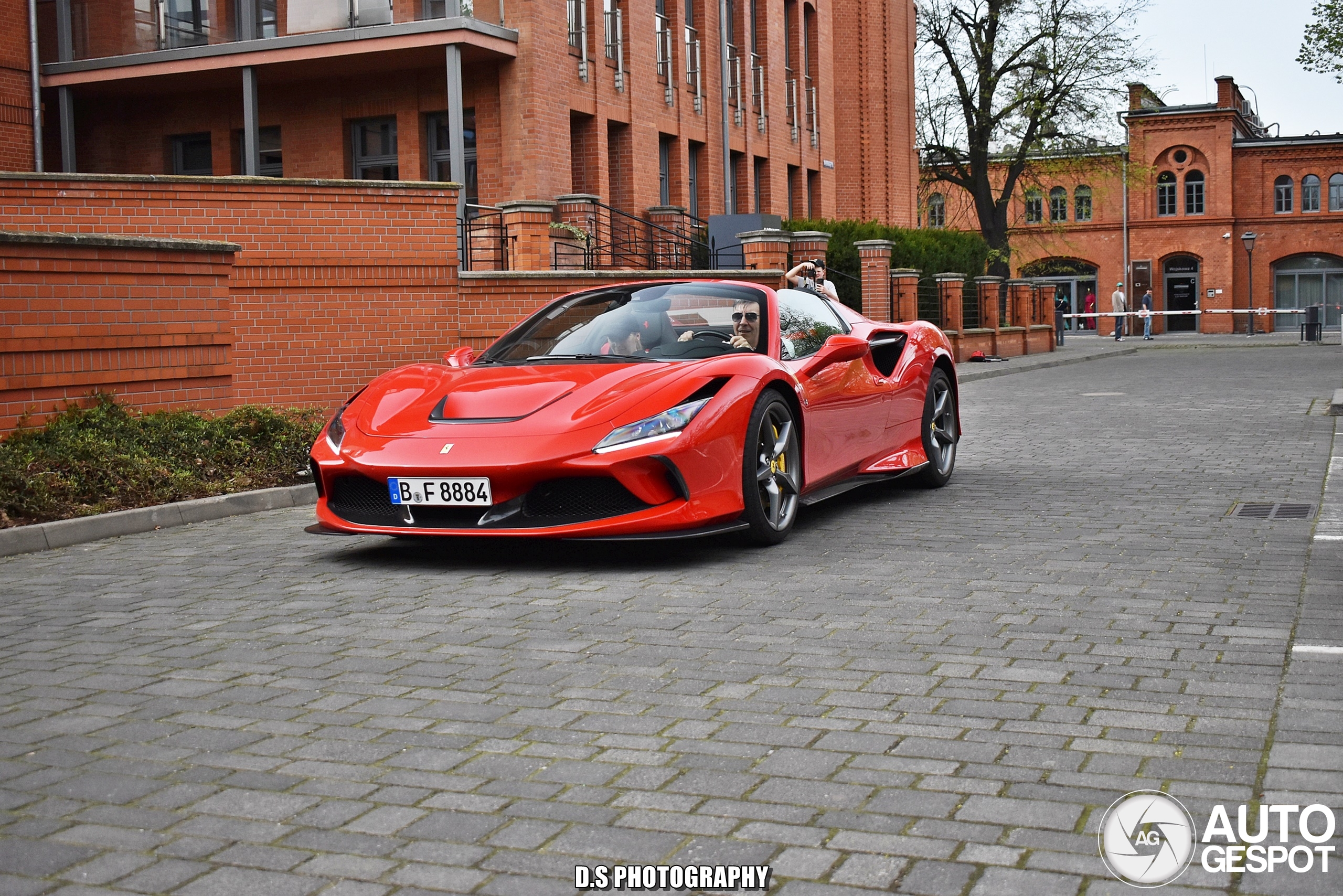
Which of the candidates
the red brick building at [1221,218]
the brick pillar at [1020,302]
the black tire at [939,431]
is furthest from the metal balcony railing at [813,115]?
the black tire at [939,431]

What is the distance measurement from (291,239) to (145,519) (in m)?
6.13

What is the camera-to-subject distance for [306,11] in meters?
22.7

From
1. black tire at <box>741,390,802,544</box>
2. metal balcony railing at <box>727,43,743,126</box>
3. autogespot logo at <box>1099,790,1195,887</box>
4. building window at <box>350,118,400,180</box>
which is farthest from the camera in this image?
metal balcony railing at <box>727,43,743,126</box>

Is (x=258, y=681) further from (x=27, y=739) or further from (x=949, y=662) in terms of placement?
(x=949, y=662)

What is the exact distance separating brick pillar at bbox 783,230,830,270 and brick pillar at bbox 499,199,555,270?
6.85 metres

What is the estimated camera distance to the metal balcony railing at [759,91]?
33.7 metres

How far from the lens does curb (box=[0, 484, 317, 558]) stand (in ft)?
24.6

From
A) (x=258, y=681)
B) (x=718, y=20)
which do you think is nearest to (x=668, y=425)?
(x=258, y=681)

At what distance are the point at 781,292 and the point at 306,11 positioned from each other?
17.1 m

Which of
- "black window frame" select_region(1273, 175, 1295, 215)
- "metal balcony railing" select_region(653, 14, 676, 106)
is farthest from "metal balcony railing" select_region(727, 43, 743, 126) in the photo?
"black window frame" select_region(1273, 175, 1295, 215)

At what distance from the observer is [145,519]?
820 centimetres

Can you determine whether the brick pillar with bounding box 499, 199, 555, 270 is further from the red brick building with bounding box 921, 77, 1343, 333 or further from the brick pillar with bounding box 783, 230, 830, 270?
the red brick building with bounding box 921, 77, 1343, 333

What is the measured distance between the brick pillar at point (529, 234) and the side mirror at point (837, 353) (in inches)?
396

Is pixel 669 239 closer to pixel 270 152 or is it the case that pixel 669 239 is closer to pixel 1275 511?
pixel 270 152
